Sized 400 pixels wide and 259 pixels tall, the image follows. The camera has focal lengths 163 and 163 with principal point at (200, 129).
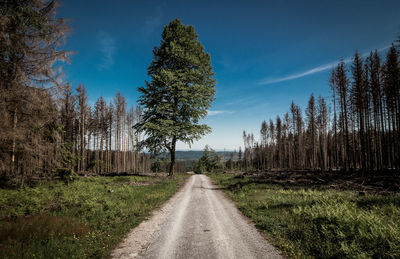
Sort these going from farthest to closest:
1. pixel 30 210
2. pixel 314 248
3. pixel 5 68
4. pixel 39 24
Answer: pixel 39 24 < pixel 5 68 < pixel 30 210 < pixel 314 248

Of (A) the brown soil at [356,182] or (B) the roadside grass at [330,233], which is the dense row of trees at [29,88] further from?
(A) the brown soil at [356,182]

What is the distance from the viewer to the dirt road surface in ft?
15.3

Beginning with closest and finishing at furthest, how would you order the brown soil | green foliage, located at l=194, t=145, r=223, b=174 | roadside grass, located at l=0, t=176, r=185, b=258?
roadside grass, located at l=0, t=176, r=185, b=258, the brown soil, green foliage, located at l=194, t=145, r=223, b=174

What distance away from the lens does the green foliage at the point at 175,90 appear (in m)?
19.2

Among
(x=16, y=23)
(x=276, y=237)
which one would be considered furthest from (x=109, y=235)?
(x=16, y=23)

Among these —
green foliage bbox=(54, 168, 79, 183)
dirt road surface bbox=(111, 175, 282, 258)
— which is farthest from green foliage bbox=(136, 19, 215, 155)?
dirt road surface bbox=(111, 175, 282, 258)

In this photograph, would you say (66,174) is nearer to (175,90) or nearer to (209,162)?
(175,90)

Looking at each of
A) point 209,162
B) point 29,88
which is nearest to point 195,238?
point 29,88

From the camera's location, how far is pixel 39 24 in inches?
398

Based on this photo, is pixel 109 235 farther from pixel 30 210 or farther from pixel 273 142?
pixel 273 142

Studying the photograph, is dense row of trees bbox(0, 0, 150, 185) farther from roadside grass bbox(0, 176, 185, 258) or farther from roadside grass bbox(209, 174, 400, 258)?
roadside grass bbox(209, 174, 400, 258)

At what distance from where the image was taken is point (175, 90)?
20.2 m

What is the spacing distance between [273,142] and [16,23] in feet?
242

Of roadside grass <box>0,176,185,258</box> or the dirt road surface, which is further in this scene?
the dirt road surface
